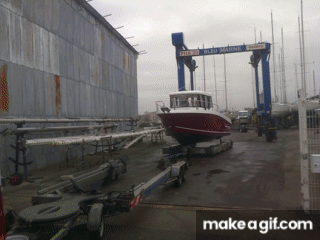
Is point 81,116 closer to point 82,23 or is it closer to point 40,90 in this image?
point 40,90

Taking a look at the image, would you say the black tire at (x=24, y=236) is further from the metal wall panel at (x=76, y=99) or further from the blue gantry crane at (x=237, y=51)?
the blue gantry crane at (x=237, y=51)

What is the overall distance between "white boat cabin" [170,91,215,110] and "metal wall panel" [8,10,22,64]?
7101 mm

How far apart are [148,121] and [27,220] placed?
21284 mm

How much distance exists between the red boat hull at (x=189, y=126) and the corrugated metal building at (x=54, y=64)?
17.6 feet

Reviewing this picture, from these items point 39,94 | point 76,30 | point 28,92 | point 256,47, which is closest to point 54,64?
point 39,94

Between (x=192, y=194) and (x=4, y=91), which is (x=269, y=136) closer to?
(x=192, y=194)

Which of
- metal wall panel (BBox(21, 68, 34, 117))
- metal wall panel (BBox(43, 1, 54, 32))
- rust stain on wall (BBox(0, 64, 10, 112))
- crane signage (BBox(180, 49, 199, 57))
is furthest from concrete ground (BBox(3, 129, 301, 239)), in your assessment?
crane signage (BBox(180, 49, 199, 57))

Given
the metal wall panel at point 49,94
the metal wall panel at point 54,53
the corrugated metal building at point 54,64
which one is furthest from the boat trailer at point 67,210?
the metal wall panel at point 54,53

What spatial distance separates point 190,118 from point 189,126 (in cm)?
39

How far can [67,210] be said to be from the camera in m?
4.43

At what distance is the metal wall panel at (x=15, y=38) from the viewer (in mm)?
10759

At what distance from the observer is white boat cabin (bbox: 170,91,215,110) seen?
13.8 metres

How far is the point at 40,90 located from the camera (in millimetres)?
12336

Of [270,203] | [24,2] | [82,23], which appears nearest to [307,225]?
[270,203]
